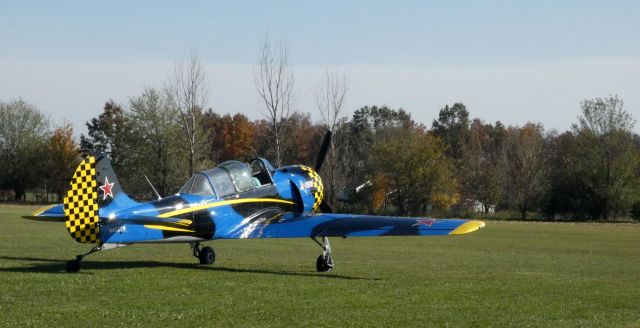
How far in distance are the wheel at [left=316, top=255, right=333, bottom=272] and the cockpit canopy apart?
2099mm

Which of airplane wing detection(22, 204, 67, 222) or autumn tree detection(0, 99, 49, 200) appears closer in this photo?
airplane wing detection(22, 204, 67, 222)

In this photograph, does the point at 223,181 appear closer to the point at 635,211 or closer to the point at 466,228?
the point at 466,228

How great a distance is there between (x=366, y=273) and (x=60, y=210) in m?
6.64

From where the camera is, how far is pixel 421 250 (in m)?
24.5

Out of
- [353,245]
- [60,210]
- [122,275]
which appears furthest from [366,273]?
[353,245]

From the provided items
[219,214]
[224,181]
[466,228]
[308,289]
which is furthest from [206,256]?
[466,228]

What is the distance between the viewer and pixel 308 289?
13445 millimetres

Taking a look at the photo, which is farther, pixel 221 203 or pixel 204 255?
pixel 204 255

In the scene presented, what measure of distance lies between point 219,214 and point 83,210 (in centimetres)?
322

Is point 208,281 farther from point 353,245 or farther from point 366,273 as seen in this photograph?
point 353,245

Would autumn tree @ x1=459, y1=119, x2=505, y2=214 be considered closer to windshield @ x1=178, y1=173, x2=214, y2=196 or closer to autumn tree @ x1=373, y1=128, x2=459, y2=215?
autumn tree @ x1=373, y1=128, x2=459, y2=215

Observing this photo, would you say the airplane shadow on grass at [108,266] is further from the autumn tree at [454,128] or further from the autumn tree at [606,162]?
the autumn tree at [454,128]

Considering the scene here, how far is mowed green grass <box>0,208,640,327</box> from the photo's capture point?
34.6ft

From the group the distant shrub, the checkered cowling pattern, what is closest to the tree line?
the distant shrub
